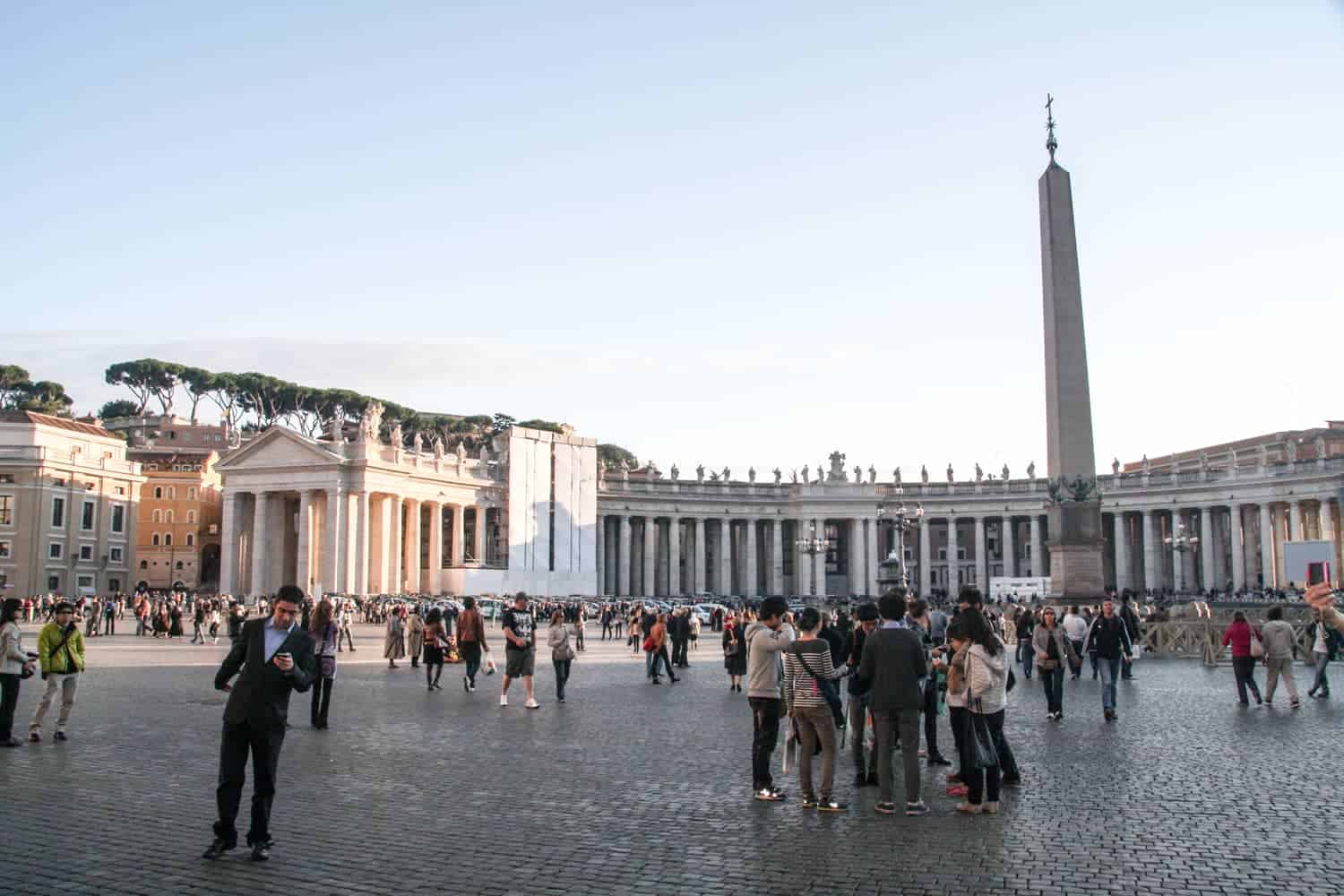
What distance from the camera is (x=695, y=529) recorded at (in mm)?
91938

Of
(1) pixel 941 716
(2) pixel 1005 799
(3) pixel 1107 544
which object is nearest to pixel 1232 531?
(3) pixel 1107 544

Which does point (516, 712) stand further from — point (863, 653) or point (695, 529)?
point (695, 529)

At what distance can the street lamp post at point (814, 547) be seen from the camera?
67756mm

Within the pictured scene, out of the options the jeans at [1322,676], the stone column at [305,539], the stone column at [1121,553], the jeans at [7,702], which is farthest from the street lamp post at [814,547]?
Answer: the jeans at [7,702]

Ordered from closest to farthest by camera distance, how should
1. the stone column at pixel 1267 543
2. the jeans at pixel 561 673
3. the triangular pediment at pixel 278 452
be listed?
the jeans at pixel 561 673, the triangular pediment at pixel 278 452, the stone column at pixel 1267 543

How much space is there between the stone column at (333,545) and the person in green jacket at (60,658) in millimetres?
53112

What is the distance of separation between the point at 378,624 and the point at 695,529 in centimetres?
3937

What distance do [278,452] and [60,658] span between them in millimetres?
58206

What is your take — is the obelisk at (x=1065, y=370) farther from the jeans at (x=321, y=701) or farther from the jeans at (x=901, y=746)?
the jeans at (x=901, y=746)

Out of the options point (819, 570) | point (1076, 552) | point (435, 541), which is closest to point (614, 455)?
point (819, 570)

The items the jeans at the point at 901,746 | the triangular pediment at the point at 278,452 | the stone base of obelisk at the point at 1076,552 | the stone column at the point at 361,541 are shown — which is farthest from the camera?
the triangular pediment at the point at 278,452

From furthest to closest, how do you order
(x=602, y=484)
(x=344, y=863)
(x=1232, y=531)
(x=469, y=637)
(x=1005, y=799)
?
(x=602, y=484) → (x=1232, y=531) → (x=469, y=637) → (x=1005, y=799) → (x=344, y=863)

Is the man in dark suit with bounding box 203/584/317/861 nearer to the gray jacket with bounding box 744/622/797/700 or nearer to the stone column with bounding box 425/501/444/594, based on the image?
the gray jacket with bounding box 744/622/797/700

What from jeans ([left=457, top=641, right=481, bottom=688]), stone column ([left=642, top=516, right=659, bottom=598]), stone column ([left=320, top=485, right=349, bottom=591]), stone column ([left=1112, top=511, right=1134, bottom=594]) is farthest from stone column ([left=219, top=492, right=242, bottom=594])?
stone column ([left=1112, top=511, right=1134, bottom=594])
